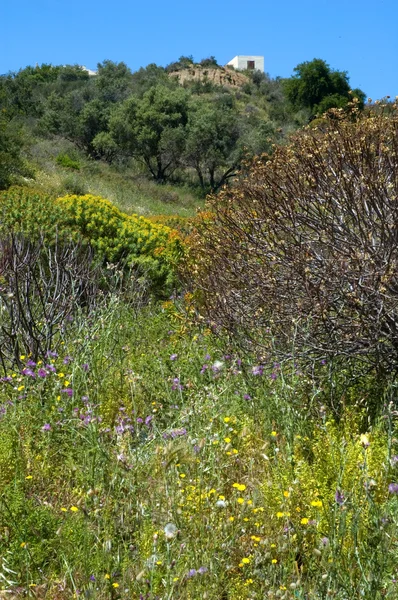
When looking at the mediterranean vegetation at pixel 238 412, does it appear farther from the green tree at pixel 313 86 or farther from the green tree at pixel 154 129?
the green tree at pixel 313 86

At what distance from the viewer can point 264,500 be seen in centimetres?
324

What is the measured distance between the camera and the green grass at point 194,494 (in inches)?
102

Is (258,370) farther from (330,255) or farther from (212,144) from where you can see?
(212,144)

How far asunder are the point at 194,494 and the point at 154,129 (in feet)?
119

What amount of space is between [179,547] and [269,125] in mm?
41107

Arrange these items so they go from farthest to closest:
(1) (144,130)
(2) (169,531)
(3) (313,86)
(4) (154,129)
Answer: (3) (313,86), (4) (154,129), (1) (144,130), (2) (169,531)

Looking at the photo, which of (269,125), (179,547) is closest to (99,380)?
(179,547)

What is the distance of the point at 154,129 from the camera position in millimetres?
38000

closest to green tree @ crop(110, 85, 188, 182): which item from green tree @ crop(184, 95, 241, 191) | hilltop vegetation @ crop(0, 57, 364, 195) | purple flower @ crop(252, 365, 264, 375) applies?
hilltop vegetation @ crop(0, 57, 364, 195)

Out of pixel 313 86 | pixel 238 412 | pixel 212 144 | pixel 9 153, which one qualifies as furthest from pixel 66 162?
pixel 313 86

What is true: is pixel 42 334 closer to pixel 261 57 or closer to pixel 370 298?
pixel 370 298

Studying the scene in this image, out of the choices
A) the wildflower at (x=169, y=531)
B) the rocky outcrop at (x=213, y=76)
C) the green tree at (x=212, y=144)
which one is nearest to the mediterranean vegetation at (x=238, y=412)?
the wildflower at (x=169, y=531)

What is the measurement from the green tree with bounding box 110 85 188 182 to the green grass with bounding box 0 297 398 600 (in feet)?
110

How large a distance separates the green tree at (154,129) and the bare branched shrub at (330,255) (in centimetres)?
3248
